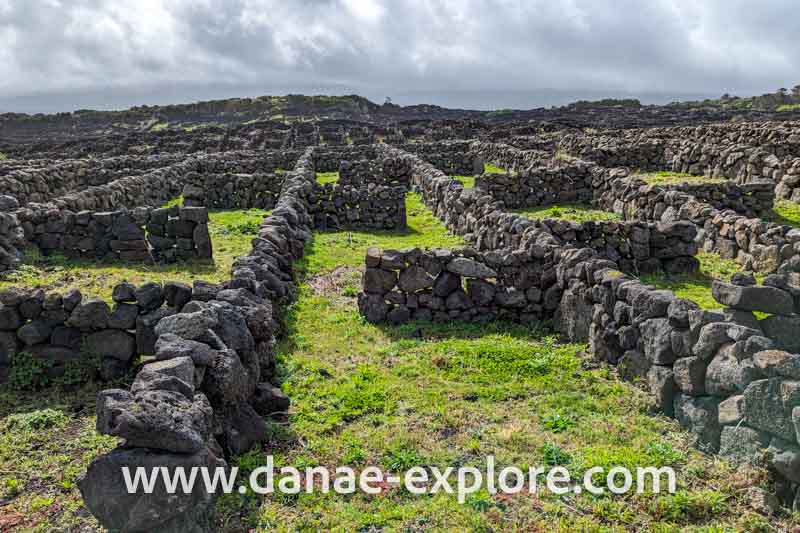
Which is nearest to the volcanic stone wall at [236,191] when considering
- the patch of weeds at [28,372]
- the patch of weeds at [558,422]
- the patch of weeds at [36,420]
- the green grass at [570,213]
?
the green grass at [570,213]

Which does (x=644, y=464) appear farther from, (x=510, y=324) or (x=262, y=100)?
(x=262, y=100)

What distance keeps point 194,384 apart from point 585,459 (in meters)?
4.02

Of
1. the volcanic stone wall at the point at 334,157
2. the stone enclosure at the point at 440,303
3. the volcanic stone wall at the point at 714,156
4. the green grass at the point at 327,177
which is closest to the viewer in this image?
the stone enclosure at the point at 440,303

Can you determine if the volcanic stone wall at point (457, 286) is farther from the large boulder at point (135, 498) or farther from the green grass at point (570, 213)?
the green grass at point (570, 213)

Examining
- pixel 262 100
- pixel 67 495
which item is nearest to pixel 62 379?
pixel 67 495

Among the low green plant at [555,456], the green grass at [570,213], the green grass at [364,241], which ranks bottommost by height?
the low green plant at [555,456]

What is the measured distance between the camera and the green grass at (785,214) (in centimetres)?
1630

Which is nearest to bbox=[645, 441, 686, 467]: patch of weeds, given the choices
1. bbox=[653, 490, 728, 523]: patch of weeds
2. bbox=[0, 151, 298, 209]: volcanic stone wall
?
bbox=[653, 490, 728, 523]: patch of weeds

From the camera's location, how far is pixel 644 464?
5.84m

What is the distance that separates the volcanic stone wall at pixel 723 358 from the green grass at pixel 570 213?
34.5 ft

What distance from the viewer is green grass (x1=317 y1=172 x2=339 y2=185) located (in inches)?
1173

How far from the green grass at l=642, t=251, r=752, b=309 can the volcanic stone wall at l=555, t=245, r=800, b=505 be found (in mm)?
3747

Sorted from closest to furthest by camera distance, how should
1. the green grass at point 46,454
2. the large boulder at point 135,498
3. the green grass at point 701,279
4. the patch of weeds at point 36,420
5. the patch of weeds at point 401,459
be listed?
the large boulder at point 135,498 < the green grass at point 46,454 < the patch of weeds at point 401,459 < the patch of weeds at point 36,420 < the green grass at point 701,279

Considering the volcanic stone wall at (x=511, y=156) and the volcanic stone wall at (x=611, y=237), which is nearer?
the volcanic stone wall at (x=611, y=237)
